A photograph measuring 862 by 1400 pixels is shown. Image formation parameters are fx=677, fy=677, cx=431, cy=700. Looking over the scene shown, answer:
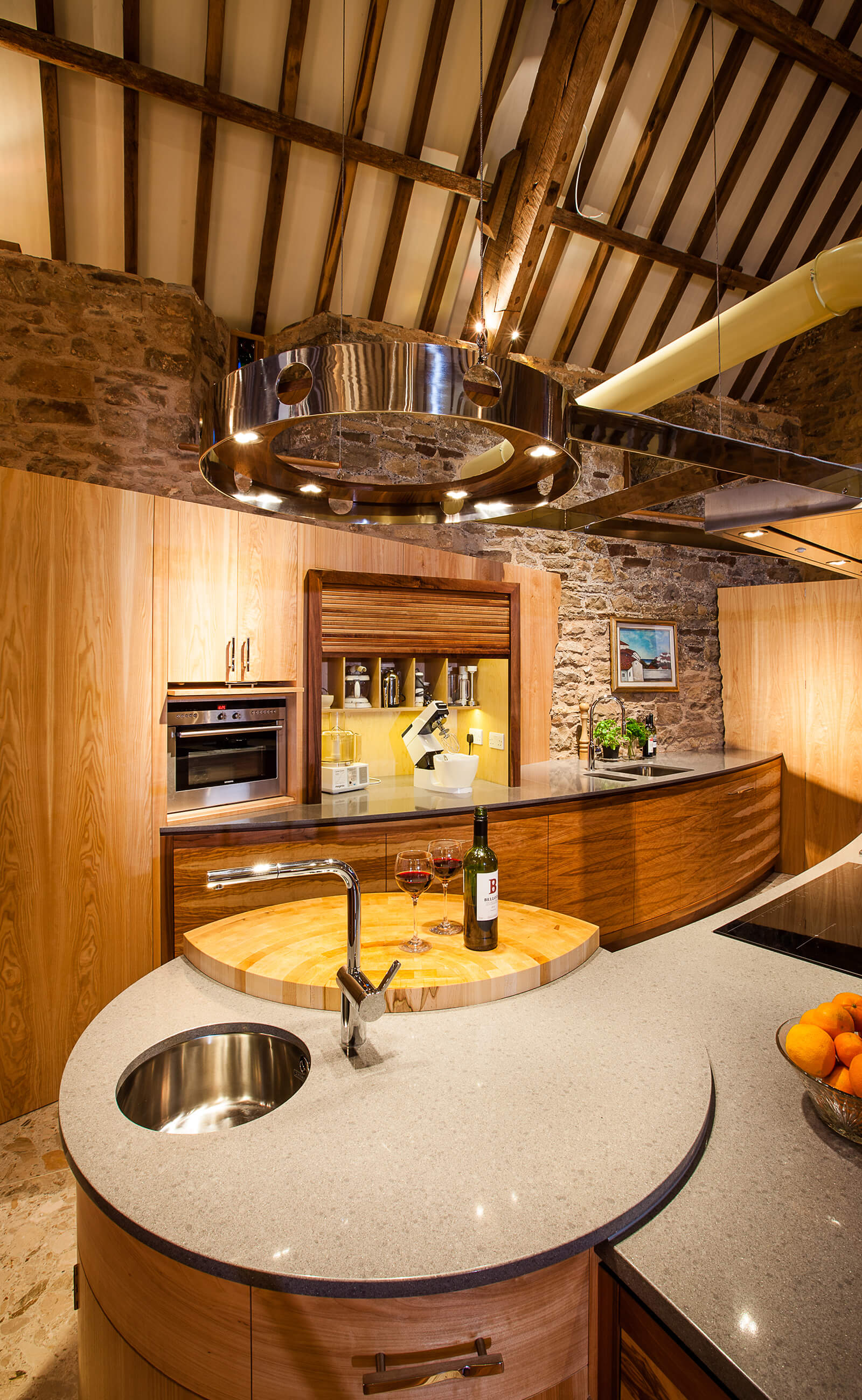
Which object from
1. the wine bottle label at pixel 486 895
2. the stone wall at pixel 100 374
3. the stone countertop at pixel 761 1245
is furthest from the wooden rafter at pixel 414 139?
the stone countertop at pixel 761 1245

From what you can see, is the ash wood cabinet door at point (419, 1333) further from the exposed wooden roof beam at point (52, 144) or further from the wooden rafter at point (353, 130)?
the exposed wooden roof beam at point (52, 144)

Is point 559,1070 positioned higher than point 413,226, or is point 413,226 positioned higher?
point 413,226

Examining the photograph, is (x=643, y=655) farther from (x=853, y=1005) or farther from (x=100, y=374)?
(x=853, y=1005)

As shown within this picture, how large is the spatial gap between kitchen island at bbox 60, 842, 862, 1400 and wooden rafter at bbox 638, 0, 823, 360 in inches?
155

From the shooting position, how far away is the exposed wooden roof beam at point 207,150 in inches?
127

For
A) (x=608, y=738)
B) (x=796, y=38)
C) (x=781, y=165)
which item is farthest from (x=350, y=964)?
(x=781, y=165)

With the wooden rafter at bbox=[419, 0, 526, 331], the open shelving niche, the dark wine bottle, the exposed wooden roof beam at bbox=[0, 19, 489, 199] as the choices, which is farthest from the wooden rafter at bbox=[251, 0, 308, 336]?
the dark wine bottle

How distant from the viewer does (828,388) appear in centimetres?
588

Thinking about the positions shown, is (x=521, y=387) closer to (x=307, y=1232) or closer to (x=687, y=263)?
(x=307, y=1232)

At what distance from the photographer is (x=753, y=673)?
5625mm

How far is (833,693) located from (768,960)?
4200mm

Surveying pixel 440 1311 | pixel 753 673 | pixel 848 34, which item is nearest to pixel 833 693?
pixel 753 673

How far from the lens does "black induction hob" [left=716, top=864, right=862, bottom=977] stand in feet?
5.44

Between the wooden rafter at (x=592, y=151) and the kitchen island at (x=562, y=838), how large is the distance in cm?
321
